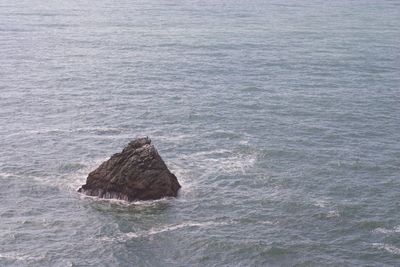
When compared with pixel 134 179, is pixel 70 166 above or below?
below

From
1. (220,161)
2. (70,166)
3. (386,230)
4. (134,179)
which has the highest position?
(134,179)

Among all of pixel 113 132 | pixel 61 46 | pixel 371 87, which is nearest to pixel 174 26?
pixel 61 46

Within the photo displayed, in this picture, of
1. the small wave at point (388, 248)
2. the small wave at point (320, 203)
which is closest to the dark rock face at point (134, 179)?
the small wave at point (320, 203)

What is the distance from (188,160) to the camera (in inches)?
3543

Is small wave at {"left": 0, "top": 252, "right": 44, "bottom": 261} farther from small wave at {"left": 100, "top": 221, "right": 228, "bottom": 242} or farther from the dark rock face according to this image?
the dark rock face

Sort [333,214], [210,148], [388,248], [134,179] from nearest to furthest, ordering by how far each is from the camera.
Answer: [388,248] < [333,214] < [134,179] < [210,148]

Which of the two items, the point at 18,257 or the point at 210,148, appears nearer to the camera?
the point at 18,257

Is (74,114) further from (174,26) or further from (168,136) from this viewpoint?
(174,26)

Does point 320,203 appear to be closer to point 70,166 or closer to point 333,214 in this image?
point 333,214

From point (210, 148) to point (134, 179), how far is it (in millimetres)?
17471

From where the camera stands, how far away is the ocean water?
225 feet

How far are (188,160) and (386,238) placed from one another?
98.8 feet

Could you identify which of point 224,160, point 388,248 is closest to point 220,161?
point 224,160

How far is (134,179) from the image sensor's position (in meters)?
79.2
